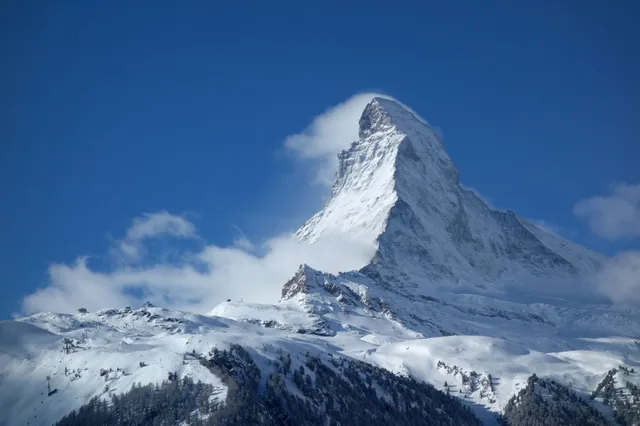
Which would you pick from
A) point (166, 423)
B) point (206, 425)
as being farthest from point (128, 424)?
point (206, 425)

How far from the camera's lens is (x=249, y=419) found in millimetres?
195125

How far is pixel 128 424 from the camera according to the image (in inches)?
7628

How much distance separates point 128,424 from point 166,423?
10.5 meters

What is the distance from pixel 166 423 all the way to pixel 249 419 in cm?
2217

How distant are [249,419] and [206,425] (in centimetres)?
1234

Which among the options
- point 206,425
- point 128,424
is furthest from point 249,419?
point 128,424

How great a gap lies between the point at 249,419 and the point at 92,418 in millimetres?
44371

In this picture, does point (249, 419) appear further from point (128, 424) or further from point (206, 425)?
point (128, 424)

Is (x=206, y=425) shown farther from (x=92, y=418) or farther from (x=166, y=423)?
(x=92, y=418)

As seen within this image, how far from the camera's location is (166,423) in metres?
193

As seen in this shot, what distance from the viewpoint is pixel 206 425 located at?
18900 centimetres

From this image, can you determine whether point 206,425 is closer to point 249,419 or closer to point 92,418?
point 249,419

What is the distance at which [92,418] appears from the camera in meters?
200

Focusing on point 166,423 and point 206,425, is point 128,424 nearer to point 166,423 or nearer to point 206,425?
point 166,423
